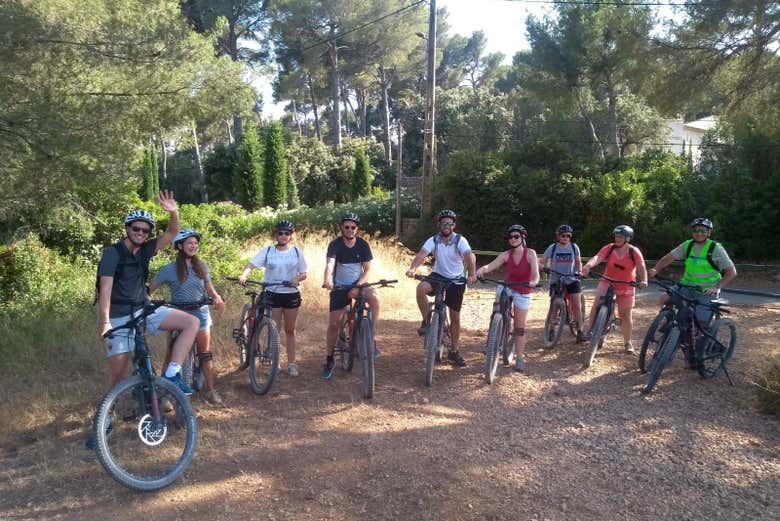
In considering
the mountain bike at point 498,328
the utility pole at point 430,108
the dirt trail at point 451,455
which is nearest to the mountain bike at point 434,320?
the dirt trail at point 451,455

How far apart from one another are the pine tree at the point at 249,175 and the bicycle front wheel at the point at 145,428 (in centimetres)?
2925

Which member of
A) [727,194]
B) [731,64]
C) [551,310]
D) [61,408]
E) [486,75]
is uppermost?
[486,75]

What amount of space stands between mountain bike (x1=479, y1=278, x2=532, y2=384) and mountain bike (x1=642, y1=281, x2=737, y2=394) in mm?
1478

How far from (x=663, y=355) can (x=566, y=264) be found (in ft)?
6.75

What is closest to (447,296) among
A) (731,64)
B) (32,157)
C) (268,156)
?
(32,157)

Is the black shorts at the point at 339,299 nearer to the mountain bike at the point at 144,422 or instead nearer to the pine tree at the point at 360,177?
the mountain bike at the point at 144,422

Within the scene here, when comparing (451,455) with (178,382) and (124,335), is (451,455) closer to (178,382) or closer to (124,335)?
(178,382)

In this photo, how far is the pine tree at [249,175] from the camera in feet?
109

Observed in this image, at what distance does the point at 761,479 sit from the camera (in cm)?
447

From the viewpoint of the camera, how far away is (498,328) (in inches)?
260

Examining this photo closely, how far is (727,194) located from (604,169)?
14.0ft

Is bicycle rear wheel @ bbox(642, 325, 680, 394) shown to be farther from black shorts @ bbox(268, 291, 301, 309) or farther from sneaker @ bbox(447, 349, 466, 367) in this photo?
black shorts @ bbox(268, 291, 301, 309)

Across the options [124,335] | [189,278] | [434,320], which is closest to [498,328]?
[434,320]

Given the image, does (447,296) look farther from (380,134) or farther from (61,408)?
(380,134)
